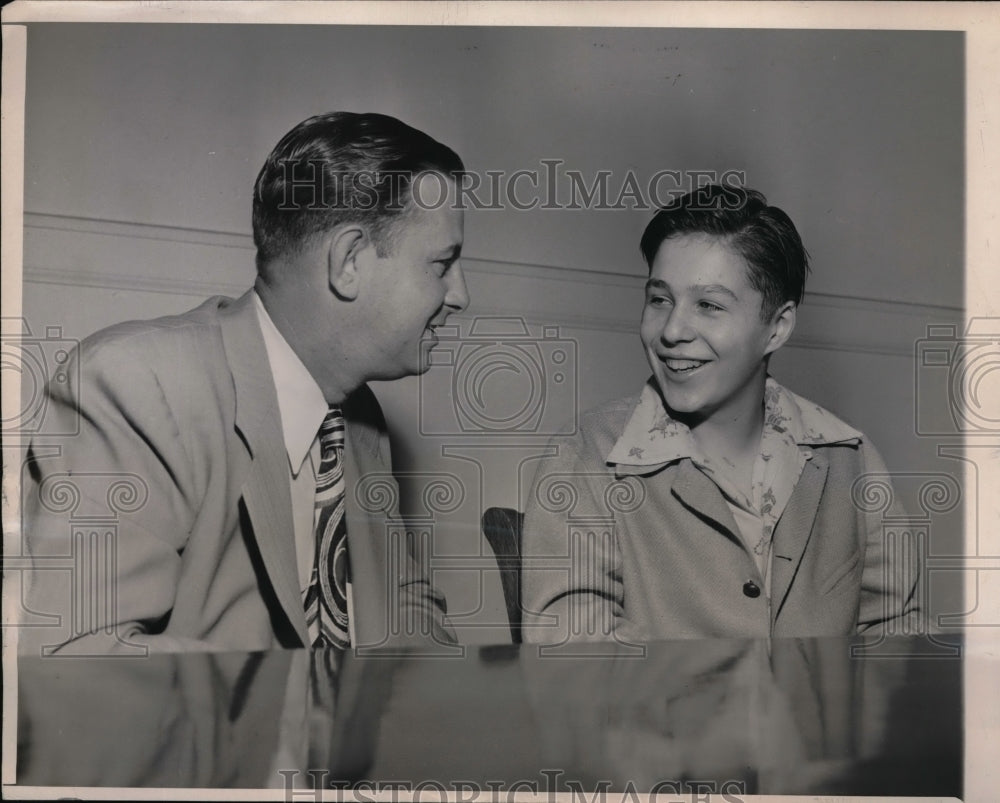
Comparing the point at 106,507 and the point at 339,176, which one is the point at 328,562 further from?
the point at 339,176

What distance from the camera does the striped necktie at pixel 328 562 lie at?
9.77 ft

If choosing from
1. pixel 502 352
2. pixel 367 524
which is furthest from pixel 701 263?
pixel 367 524

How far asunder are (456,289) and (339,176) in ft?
1.37

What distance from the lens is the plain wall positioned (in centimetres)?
306

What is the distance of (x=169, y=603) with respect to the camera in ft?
9.60

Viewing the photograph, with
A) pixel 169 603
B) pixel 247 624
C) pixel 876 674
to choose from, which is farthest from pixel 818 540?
pixel 169 603

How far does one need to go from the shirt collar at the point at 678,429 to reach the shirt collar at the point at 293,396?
783 millimetres

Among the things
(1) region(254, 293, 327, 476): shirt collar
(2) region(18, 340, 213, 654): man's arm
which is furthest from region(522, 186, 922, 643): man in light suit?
(2) region(18, 340, 213, 654): man's arm

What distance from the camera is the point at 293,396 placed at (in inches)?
118

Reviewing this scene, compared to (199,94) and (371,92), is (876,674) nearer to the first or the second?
(371,92)

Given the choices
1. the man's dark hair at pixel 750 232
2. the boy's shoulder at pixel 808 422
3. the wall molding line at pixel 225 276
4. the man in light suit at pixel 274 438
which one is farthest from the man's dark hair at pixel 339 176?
the boy's shoulder at pixel 808 422

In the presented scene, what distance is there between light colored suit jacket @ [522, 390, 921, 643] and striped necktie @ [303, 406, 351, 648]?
47 centimetres

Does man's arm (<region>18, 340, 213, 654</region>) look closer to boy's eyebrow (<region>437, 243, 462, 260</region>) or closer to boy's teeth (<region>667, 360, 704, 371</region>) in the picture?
boy's eyebrow (<region>437, 243, 462, 260</region>)

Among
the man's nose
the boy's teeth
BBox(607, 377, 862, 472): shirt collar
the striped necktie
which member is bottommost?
the striped necktie
